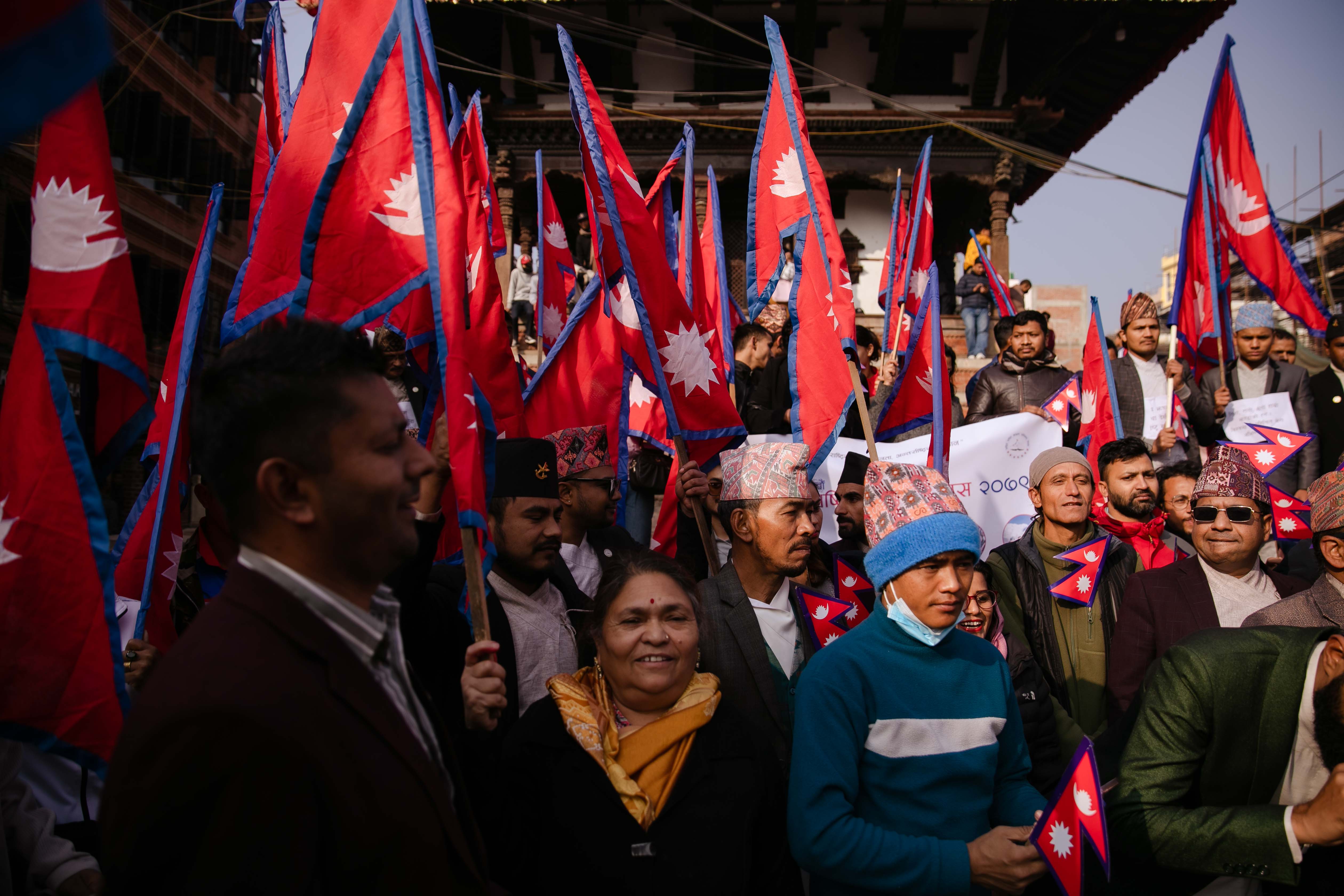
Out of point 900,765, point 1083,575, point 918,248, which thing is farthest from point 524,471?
point 918,248

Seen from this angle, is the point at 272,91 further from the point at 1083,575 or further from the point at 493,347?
the point at 1083,575

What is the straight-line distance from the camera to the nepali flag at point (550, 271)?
19.6 feet

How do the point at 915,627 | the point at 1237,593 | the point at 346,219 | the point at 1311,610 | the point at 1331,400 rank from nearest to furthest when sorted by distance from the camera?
the point at 915,627 < the point at 1311,610 < the point at 346,219 < the point at 1237,593 < the point at 1331,400

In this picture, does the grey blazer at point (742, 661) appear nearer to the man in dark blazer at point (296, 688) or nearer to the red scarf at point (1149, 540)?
the man in dark blazer at point (296, 688)

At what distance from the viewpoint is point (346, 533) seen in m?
1.23

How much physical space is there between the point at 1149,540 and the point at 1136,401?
204cm

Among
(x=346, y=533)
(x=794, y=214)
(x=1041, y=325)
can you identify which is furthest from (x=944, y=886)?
(x=1041, y=325)

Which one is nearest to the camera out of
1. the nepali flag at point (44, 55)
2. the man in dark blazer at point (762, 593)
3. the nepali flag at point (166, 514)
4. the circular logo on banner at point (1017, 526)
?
the nepali flag at point (44, 55)

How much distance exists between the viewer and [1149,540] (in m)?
4.05

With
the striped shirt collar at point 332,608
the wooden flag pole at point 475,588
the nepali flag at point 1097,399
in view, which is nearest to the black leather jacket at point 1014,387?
the nepali flag at point 1097,399

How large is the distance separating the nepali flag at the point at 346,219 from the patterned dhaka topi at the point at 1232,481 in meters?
2.89

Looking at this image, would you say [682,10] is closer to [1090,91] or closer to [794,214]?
[1090,91]

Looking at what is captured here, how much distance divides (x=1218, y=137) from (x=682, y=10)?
1224 centimetres

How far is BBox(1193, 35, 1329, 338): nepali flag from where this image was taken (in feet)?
19.2
